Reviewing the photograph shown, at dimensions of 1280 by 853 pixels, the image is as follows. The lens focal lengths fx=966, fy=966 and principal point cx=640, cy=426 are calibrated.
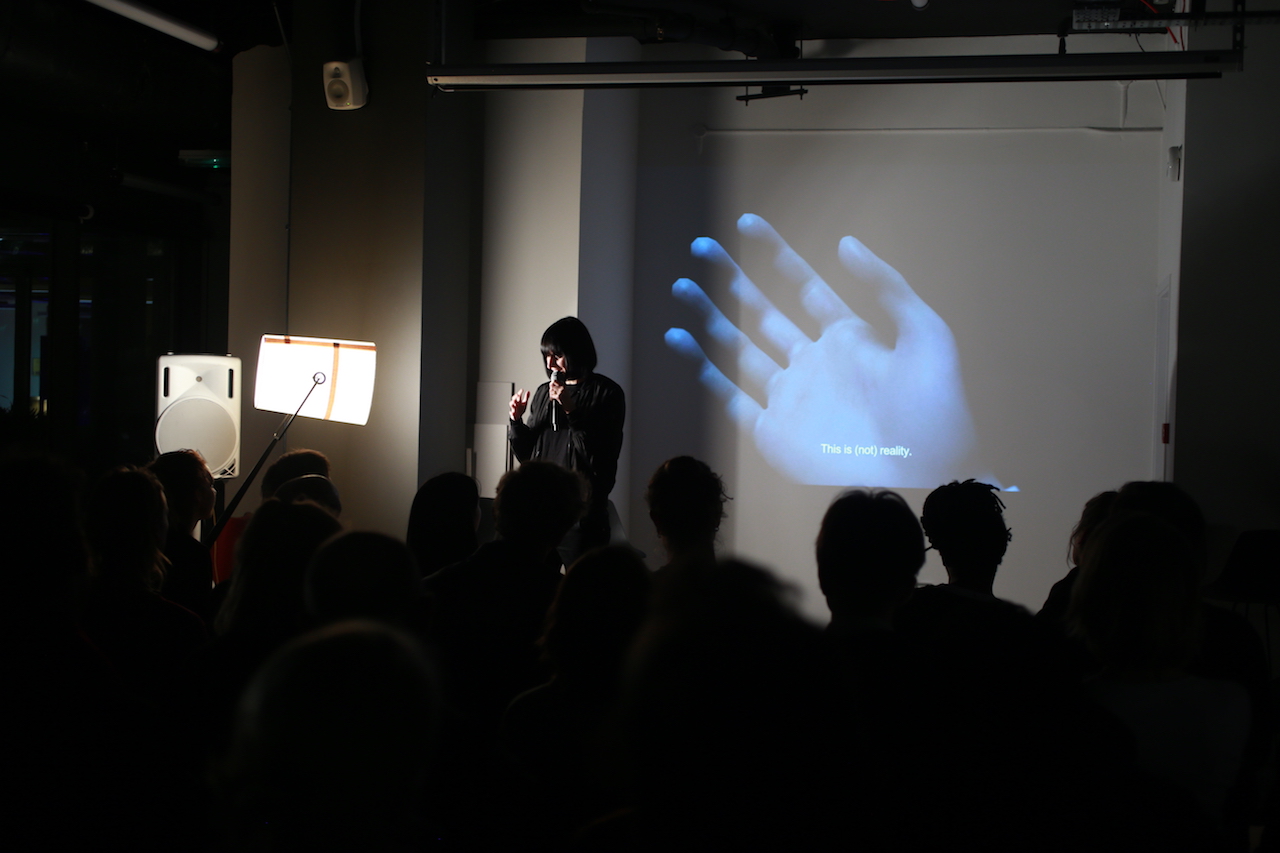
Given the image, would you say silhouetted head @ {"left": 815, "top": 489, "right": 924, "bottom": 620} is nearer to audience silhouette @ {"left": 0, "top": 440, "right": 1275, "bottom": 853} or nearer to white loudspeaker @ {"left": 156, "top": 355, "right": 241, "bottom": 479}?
audience silhouette @ {"left": 0, "top": 440, "right": 1275, "bottom": 853}

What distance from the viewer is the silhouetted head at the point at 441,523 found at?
2.43 metres

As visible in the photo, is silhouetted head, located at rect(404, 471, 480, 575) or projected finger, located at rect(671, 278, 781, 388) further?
projected finger, located at rect(671, 278, 781, 388)

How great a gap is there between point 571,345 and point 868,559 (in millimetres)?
2138

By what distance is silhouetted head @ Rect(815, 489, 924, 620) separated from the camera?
156 centimetres

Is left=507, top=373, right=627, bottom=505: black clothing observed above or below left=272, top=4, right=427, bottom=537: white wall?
below

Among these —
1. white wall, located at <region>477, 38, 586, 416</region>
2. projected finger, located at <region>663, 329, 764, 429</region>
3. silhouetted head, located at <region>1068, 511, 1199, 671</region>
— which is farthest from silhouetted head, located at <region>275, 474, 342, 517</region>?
projected finger, located at <region>663, 329, 764, 429</region>

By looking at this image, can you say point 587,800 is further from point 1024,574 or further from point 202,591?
point 1024,574

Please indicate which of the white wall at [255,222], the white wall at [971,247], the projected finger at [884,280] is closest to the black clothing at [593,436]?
the white wall at [255,222]

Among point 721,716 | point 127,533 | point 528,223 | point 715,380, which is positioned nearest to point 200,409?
point 528,223

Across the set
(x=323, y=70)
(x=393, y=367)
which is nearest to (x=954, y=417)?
(x=393, y=367)

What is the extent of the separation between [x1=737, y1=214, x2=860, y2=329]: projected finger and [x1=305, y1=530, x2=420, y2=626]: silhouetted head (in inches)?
181

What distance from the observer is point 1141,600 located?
139cm

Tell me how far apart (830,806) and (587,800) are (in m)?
0.58

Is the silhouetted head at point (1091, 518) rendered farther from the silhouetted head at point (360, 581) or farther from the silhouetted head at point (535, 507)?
the silhouetted head at point (360, 581)
